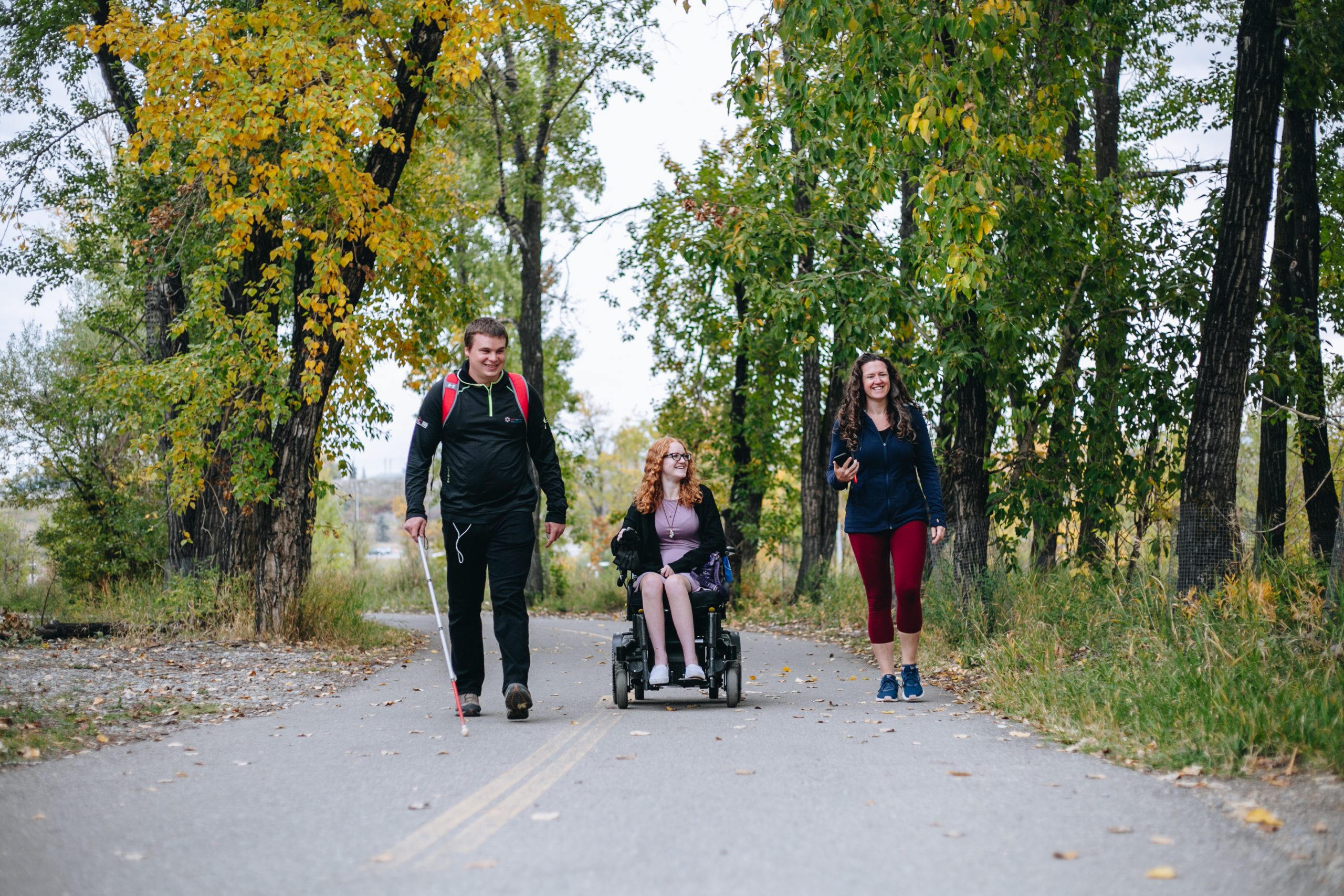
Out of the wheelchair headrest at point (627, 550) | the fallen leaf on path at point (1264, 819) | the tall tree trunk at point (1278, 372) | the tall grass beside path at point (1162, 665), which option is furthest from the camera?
the tall tree trunk at point (1278, 372)

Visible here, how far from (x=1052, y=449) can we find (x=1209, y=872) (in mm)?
9507

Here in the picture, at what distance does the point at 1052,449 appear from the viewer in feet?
42.7

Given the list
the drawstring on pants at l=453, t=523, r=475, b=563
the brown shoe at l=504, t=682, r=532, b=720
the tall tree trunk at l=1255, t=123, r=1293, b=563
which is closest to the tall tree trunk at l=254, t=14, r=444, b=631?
the drawstring on pants at l=453, t=523, r=475, b=563

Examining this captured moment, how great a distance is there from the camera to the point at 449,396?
777 cm

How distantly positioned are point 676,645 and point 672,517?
880mm

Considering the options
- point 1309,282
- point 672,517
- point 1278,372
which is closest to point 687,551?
point 672,517

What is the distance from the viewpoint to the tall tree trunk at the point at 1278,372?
38.8ft

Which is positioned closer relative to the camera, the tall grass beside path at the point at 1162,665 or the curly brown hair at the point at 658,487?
the tall grass beside path at the point at 1162,665

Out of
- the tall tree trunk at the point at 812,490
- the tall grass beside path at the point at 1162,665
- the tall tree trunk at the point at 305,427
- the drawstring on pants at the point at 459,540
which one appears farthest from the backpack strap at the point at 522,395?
the tall tree trunk at the point at 812,490

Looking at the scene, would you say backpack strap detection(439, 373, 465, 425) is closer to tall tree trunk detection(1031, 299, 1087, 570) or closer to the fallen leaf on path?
the fallen leaf on path

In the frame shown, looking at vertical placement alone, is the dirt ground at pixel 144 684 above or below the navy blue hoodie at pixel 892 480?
below

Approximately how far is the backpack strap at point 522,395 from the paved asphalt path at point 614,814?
78.7 inches

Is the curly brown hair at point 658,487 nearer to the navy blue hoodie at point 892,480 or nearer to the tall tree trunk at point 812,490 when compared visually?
the navy blue hoodie at point 892,480

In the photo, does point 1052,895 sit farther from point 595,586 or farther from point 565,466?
point 565,466
